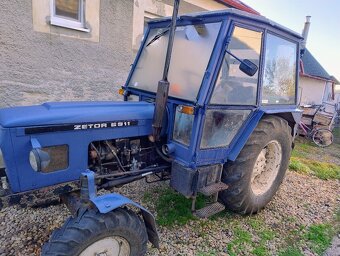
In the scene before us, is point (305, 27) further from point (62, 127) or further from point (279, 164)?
point (62, 127)

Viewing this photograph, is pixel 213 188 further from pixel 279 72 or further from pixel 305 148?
pixel 305 148

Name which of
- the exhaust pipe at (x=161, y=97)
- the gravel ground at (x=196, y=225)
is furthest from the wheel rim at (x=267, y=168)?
the exhaust pipe at (x=161, y=97)

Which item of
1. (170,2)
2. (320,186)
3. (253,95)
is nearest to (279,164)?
(253,95)

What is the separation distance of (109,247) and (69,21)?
4.19 meters

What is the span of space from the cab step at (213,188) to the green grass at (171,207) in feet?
1.91

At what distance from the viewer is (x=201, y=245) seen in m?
2.74

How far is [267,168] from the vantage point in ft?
11.3

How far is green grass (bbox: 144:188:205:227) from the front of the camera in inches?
120

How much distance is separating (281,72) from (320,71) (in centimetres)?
1768

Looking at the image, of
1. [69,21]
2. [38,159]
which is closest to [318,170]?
[38,159]

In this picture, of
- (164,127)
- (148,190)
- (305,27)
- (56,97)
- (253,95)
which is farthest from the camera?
(305,27)

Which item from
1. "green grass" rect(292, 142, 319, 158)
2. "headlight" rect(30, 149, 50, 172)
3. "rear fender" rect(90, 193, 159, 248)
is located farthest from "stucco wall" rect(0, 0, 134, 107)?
"green grass" rect(292, 142, 319, 158)

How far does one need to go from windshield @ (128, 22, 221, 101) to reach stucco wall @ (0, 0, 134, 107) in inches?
99.7

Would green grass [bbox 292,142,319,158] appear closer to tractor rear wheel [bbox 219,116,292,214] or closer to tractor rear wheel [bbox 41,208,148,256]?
tractor rear wheel [bbox 219,116,292,214]
